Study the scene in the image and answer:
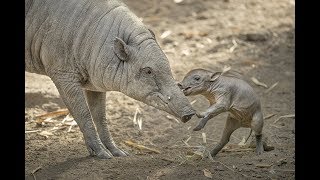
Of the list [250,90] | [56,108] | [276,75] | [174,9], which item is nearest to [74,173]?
[250,90]

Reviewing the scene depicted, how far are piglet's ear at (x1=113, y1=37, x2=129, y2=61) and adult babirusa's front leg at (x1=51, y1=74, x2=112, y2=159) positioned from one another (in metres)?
0.59

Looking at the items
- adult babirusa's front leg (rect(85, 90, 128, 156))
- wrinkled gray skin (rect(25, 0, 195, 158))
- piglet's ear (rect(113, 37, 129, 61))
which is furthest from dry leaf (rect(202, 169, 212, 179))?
adult babirusa's front leg (rect(85, 90, 128, 156))

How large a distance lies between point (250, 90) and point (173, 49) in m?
4.37

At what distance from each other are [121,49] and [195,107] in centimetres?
258

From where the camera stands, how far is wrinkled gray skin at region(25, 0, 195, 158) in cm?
582

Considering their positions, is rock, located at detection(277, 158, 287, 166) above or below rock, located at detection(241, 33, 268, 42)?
above

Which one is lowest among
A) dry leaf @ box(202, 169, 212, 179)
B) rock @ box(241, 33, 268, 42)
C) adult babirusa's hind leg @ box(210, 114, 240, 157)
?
rock @ box(241, 33, 268, 42)

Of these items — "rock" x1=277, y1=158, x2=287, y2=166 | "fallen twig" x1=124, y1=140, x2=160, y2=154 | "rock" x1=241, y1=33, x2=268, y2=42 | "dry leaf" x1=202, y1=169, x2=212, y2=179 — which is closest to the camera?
"dry leaf" x1=202, y1=169, x2=212, y2=179

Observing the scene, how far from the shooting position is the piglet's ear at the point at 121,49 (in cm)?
588

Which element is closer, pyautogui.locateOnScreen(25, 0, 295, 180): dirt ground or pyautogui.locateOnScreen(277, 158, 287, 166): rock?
pyautogui.locateOnScreen(25, 0, 295, 180): dirt ground

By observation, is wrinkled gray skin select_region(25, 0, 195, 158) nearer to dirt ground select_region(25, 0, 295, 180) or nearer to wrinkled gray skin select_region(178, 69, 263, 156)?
wrinkled gray skin select_region(178, 69, 263, 156)

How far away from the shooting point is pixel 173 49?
10484 millimetres

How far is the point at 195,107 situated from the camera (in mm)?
8266

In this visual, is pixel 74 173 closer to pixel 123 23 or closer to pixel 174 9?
pixel 123 23
